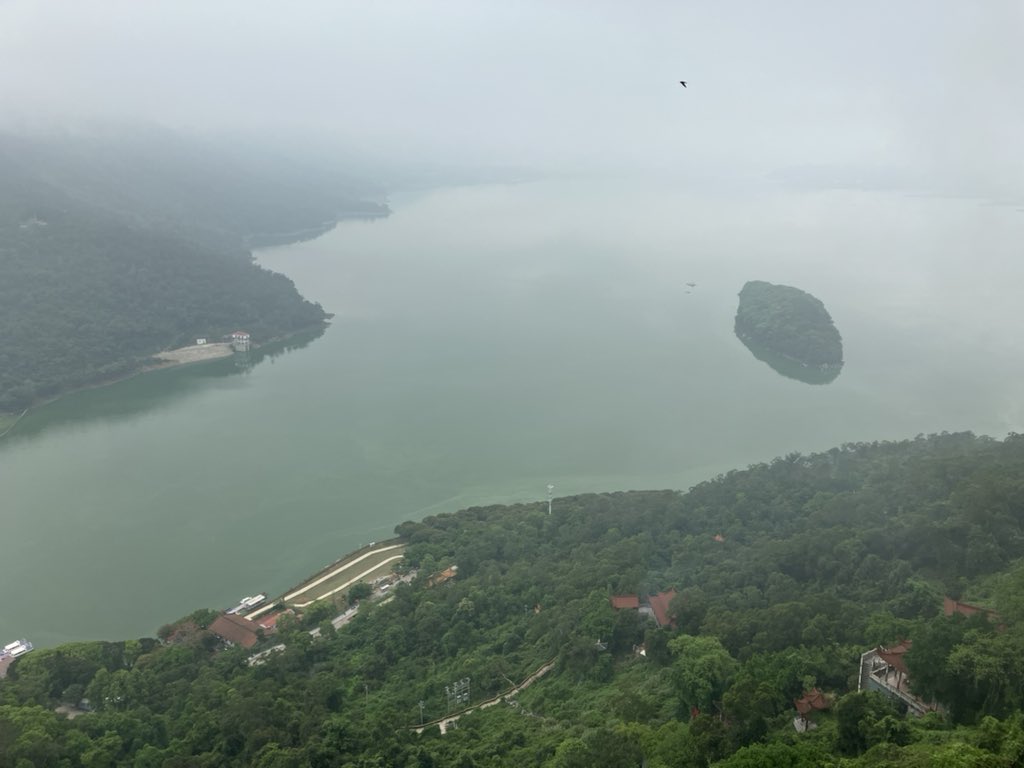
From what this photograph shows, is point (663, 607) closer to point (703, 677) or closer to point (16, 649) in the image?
point (703, 677)

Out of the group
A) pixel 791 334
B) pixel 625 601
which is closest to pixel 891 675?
pixel 625 601

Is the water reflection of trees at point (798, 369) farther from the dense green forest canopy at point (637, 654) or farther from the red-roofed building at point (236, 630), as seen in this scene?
the red-roofed building at point (236, 630)

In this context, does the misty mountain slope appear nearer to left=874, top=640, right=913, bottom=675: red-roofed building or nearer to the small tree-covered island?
the small tree-covered island

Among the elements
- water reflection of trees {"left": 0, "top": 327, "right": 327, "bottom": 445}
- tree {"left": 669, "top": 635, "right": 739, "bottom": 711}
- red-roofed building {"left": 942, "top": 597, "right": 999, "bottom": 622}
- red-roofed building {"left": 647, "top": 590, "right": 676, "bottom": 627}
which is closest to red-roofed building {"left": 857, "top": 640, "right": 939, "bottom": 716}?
red-roofed building {"left": 942, "top": 597, "right": 999, "bottom": 622}

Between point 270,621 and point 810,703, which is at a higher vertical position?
point 810,703

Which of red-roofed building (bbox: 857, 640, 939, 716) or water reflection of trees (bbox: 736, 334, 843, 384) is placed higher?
water reflection of trees (bbox: 736, 334, 843, 384)

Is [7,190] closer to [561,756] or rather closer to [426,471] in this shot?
[426,471]
